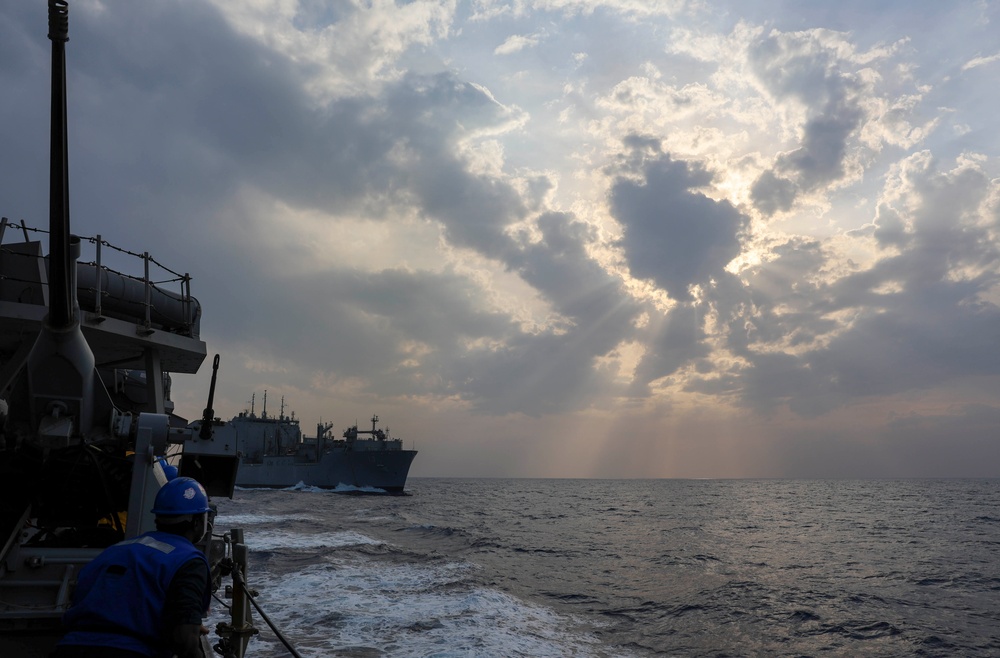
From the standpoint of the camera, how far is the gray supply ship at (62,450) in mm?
5645

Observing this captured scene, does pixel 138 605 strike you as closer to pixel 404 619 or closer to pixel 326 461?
pixel 404 619

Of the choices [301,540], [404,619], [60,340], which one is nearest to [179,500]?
[60,340]

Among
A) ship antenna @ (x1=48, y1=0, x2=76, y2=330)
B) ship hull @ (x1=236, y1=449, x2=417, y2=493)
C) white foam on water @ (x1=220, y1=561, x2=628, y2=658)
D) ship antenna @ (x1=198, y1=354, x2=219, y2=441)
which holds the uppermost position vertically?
ship antenna @ (x1=48, y1=0, x2=76, y2=330)

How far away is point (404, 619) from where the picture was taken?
13570 millimetres

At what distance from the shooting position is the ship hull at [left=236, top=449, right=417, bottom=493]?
260 feet

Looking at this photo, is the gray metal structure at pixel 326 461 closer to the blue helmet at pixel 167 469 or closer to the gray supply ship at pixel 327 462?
the gray supply ship at pixel 327 462

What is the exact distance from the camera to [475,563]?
23484 mm

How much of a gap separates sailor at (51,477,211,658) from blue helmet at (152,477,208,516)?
21 centimetres

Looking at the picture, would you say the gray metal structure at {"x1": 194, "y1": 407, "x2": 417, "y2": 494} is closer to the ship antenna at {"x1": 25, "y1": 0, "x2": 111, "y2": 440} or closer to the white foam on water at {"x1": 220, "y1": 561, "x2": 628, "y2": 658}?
the white foam on water at {"x1": 220, "y1": 561, "x2": 628, "y2": 658}

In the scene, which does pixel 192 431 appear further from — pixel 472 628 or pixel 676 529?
pixel 676 529

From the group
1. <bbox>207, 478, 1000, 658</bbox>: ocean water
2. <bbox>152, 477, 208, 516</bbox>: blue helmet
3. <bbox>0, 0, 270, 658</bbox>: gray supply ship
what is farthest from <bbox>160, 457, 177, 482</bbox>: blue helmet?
<bbox>207, 478, 1000, 658</bbox>: ocean water

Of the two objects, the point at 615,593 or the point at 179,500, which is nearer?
the point at 179,500

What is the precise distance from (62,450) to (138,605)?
16.2 ft

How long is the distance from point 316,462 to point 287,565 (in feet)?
213
